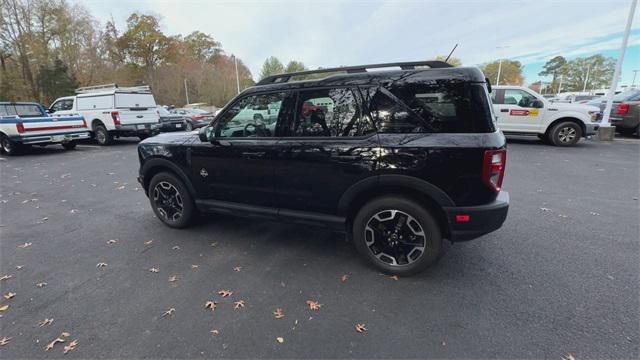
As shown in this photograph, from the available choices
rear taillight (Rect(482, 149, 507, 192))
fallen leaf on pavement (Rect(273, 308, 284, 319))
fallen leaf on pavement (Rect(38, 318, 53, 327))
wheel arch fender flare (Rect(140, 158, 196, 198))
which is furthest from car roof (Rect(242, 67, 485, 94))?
fallen leaf on pavement (Rect(38, 318, 53, 327))

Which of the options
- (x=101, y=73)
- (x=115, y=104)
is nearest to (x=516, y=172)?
(x=115, y=104)

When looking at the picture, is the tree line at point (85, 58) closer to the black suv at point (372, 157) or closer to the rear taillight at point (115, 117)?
the rear taillight at point (115, 117)

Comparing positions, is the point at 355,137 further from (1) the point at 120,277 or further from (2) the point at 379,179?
(1) the point at 120,277

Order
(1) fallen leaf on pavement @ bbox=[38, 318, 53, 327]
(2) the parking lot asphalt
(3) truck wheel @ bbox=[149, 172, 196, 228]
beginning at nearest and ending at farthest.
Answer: (2) the parking lot asphalt → (1) fallen leaf on pavement @ bbox=[38, 318, 53, 327] → (3) truck wheel @ bbox=[149, 172, 196, 228]

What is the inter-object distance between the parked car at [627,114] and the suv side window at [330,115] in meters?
13.5

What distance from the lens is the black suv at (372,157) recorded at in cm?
249

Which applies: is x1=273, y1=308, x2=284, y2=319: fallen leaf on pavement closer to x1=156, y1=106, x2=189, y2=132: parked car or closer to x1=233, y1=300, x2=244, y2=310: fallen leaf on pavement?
x1=233, y1=300, x2=244, y2=310: fallen leaf on pavement

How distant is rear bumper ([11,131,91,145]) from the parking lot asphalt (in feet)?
23.7

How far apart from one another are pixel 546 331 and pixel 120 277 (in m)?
3.77

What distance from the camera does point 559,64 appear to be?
84062mm

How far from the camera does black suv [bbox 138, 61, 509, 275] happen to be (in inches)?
97.9

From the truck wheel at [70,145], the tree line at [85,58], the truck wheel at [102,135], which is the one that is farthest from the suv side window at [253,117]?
the tree line at [85,58]

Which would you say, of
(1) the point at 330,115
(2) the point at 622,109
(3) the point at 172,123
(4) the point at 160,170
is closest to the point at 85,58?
(3) the point at 172,123

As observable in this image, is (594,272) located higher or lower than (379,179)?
lower
